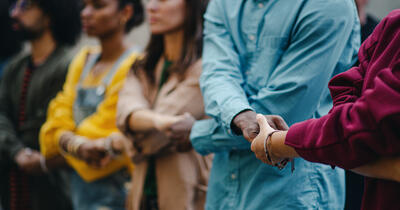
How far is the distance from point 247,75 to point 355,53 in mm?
418

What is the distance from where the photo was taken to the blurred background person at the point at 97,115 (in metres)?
3.28

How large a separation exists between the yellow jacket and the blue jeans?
0.06m

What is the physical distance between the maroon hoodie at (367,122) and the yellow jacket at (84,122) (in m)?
2.06

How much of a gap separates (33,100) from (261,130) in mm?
3059

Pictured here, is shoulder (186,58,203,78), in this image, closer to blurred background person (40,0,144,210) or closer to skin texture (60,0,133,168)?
blurred background person (40,0,144,210)

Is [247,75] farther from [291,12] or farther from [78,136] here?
[78,136]

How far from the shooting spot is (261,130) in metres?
1.54

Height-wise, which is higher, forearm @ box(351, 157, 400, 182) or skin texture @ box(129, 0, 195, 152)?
forearm @ box(351, 157, 400, 182)

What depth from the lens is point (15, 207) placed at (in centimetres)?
419

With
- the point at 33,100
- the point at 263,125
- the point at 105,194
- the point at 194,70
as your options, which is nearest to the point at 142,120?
the point at 194,70

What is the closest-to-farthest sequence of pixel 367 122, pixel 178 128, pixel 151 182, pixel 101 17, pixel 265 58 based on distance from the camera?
pixel 367 122 < pixel 265 58 < pixel 178 128 < pixel 151 182 < pixel 101 17

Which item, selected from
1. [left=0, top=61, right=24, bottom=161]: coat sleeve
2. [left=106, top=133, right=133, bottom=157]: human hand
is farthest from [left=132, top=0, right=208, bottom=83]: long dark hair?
[left=0, top=61, right=24, bottom=161]: coat sleeve

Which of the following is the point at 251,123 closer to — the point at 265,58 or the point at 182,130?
the point at 265,58

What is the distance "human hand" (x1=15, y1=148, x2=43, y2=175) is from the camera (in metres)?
3.99
